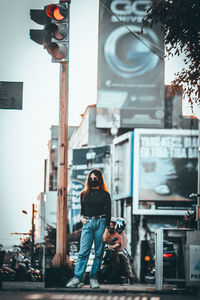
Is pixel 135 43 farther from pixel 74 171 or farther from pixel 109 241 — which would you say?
pixel 109 241

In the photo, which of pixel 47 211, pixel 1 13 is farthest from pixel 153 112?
pixel 1 13

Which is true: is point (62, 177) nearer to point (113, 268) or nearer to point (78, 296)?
point (113, 268)

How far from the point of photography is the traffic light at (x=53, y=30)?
28.2 feet

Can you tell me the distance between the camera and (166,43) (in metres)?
8.48

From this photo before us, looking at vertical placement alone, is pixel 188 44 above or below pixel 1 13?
below

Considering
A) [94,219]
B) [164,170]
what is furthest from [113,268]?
[164,170]

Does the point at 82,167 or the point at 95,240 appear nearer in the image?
the point at 95,240

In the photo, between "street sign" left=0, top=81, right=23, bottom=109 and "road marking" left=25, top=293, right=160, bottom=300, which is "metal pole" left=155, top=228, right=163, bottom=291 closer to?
"road marking" left=25, top=293, right=160, bottom=300

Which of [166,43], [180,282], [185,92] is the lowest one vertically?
[180,282]

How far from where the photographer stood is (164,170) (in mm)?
43875

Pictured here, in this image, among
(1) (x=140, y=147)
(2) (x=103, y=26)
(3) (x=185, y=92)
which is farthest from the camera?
(2) (x=103, y=26)

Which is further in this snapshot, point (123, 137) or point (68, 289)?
point (123, 137)

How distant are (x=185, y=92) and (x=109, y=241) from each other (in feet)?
9.66

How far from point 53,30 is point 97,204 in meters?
2.61
